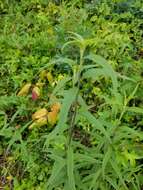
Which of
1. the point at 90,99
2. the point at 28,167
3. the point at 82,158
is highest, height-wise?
the point at 82,158

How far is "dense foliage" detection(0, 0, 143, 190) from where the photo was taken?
7.37ft

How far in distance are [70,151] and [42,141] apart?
3.28 ft

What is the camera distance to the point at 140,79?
320 cm

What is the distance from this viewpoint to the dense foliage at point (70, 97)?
7.37ft

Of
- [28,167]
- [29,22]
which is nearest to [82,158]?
[28,167]

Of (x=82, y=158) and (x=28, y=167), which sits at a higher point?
(x=82, y=158)

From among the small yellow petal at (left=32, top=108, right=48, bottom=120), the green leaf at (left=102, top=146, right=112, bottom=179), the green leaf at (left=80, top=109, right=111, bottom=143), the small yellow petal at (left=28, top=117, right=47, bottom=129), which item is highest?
the green leaf at (left=80, top=109, right=111, bottom=143)

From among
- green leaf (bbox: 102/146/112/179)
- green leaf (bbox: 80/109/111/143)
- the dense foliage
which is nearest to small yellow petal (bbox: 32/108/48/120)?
the dense foliage

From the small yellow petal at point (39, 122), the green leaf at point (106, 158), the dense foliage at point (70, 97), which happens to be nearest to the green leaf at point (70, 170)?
the dense foliage at point (70, 97)

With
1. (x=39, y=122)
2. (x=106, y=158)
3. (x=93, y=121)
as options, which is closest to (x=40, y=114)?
(x=39, y=122)

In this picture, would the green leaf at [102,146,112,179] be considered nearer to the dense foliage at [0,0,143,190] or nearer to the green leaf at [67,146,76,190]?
the dense foliage at [0,0,143,190]

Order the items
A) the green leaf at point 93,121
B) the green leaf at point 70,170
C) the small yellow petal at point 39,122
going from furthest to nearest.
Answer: the small yellow petal at point 39,122, the green leaf at point 70,170, the green leaf at point 93,121

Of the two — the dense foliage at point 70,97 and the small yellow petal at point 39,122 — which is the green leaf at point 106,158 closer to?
the dense foliage at point 70,97

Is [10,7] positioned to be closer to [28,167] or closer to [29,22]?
[29,22]
